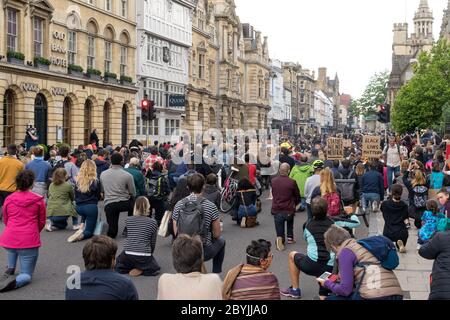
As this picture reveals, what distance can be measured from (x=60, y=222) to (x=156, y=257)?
11.7ft

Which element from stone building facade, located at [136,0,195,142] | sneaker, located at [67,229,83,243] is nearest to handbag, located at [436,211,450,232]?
sneaker, located at [67,229,83,243]

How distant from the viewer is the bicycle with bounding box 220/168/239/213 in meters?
16.2

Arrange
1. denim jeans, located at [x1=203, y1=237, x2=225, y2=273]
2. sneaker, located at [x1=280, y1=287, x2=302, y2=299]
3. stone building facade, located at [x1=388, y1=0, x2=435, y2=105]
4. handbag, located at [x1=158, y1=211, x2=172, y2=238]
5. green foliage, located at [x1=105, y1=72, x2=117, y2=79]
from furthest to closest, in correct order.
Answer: stone building facade, located at [x1=388, y1=0, x2=435, y2=105] → green foliage, located at [x1=105, y1=72, x2=117, y2=79] → handbag, located at [x1=158, y1=211, x2=172, y2=238] → denim jeans, located at [x1=203, y1=237, x2=225, y2=273] → sneaker, located at [x1=280, y1=287, x2=302, y2=299]

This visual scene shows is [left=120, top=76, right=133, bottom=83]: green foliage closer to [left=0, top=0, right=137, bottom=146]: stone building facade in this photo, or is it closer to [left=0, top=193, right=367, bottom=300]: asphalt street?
[left=0, top=0, right=137, bottom=146]: stone building facade

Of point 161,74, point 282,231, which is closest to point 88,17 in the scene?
point 161,74

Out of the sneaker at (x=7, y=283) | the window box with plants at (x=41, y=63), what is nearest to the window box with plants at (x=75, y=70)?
the window box with plants at (x=41, y=63)

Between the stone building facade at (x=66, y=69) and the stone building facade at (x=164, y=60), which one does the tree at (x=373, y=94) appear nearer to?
the stone building facade at (x=164, y=60)

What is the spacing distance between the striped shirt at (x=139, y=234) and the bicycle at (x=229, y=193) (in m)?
5.97

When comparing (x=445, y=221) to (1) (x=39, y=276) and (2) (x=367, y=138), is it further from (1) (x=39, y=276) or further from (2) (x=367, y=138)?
(2) (x=367, y=138)

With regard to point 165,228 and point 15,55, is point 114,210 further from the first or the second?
point 15,55

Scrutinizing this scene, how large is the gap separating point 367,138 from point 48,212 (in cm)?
1088

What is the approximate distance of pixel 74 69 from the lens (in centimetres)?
3444

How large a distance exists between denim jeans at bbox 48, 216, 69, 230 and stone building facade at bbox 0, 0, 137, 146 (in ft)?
52.2
